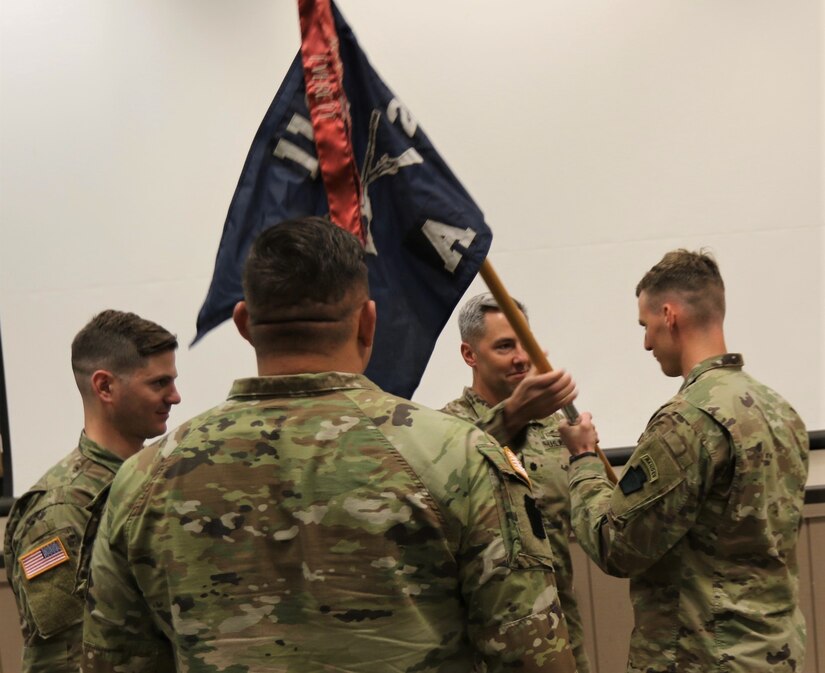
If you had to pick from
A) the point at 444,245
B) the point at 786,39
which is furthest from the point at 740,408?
the point at 786,39

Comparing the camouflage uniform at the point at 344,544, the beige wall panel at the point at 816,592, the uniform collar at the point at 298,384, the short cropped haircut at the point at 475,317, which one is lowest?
the beige wall panel at the point at 816,592

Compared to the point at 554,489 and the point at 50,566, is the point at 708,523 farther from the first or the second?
the point at 50,566

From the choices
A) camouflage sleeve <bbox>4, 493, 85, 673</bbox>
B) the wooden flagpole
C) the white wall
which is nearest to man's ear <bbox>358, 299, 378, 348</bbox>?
the wooden flagpole

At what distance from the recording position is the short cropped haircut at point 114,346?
2.26m

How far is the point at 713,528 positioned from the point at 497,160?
5.29ft

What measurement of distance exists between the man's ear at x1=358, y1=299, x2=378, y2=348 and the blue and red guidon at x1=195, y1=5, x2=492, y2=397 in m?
0.59

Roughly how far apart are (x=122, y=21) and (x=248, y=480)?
2744 mm

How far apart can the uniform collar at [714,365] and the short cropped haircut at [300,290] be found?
4.33 feet

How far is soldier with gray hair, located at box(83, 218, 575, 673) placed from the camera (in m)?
1.18

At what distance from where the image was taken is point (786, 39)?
3340 millimetres

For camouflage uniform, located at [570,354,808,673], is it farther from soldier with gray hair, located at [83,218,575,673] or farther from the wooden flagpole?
soldier with gray hair, located at [83,218,575,673]

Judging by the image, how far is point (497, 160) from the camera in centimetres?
339

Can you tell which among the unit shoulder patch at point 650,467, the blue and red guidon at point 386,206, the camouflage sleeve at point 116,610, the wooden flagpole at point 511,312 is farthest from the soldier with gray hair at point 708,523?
the camouflage sleeve at point 116,610

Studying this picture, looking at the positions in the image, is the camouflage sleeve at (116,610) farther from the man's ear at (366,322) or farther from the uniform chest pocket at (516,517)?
the uniform chest pocket at (516,517)
